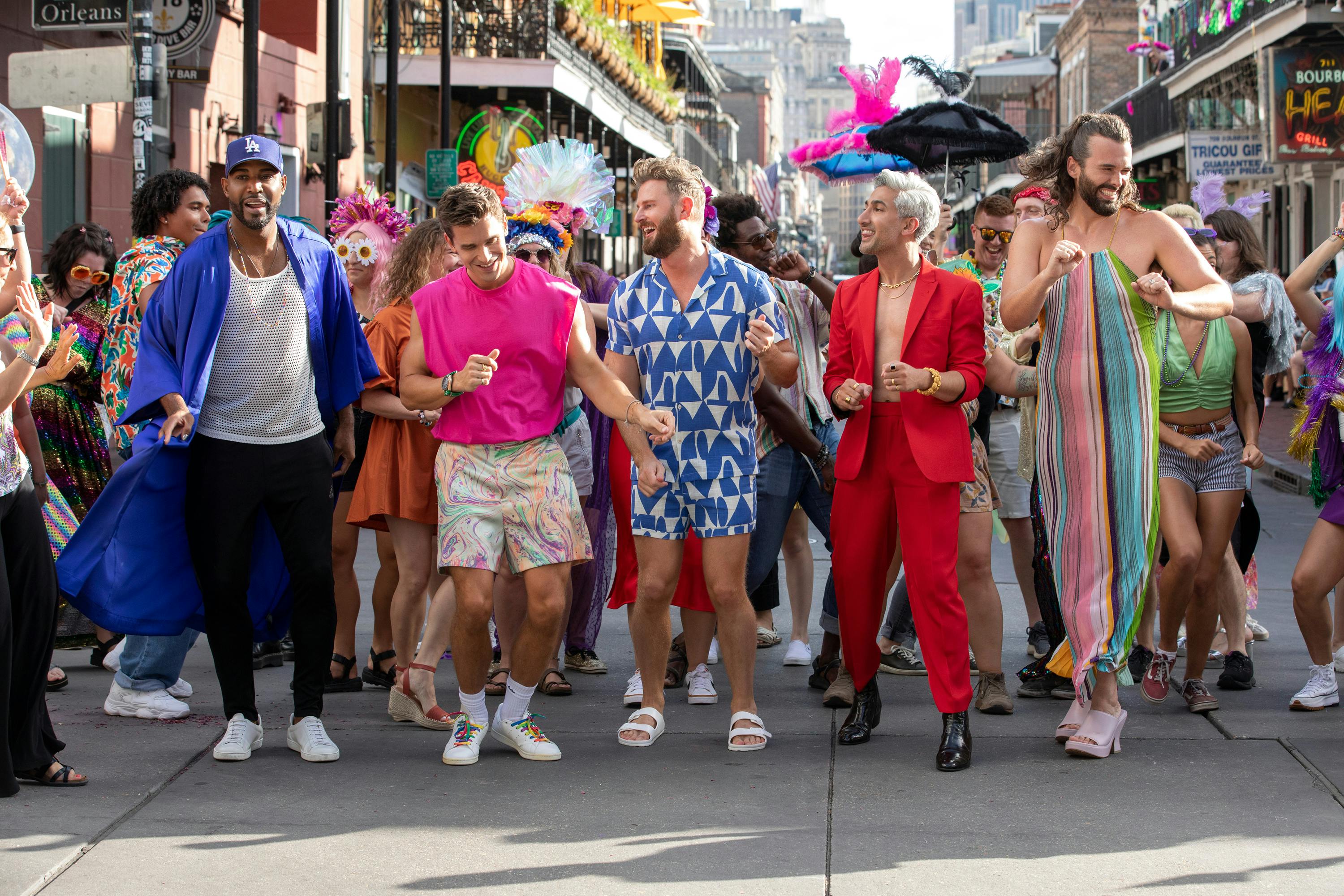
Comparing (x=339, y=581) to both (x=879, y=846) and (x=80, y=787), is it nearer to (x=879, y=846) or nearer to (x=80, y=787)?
(x=80, y=787)

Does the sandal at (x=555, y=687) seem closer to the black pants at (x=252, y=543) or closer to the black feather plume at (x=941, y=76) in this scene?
the black pants at (x=252, y=543)

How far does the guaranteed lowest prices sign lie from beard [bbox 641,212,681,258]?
17110 millimetres

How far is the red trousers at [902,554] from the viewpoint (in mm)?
5180

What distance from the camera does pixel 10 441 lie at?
4699 mm

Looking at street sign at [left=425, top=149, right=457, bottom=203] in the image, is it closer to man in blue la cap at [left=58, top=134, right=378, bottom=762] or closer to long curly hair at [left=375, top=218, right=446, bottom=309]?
long curly hair at [left=375, top=218, right=446, bottom=309]

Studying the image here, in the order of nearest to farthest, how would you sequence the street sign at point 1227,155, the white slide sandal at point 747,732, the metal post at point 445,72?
the white slide sandal at point 747,732
the metal post at point 445,72
the street sign at point 1227,155

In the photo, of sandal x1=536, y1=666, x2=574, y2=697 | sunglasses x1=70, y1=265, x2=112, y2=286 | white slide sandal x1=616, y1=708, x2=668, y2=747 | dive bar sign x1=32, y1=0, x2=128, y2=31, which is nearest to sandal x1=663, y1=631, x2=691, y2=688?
sandal x1=536, y1=666, x2=574, y2=697

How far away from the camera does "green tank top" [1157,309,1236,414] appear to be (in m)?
5.80

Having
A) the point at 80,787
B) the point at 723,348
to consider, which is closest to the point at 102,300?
the point at 80,787

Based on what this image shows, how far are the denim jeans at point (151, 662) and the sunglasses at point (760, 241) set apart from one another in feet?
8.47

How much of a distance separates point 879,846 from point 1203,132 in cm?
2174

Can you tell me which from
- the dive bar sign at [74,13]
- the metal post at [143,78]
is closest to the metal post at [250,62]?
the dive bar sign at [74,13]

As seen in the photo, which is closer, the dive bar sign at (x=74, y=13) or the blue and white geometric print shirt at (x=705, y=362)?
the blue and white geometric print shirt at (x=705, y=362)

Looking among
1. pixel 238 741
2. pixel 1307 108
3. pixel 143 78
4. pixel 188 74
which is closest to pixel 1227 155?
pixel 1307 108
